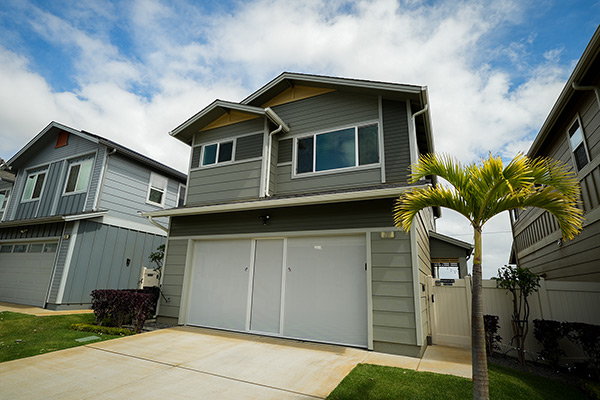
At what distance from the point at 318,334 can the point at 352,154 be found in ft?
13.2

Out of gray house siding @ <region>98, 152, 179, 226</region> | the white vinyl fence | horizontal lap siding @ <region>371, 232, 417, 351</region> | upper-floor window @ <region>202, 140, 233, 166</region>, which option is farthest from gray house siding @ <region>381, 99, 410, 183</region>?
gray house siding @ <region>98, 152, 179, 226</region>

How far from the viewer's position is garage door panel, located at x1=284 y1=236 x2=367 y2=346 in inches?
227

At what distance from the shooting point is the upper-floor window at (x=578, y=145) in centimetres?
621

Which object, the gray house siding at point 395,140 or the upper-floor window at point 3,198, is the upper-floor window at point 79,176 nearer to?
the upper-floor window at point 3,198

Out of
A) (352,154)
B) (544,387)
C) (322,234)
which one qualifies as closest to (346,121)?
(352,154)

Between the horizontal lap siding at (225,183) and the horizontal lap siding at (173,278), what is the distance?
1298mm

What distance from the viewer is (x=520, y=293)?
5.67 m

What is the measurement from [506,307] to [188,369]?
19.7ft

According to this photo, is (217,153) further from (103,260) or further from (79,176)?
(79,176)

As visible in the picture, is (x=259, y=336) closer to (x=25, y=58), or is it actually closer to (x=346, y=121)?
(x=346, y=121)

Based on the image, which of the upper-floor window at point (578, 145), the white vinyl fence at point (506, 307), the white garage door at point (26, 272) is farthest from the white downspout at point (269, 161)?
the white garage door at point (26, 272)

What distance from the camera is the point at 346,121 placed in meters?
7.27

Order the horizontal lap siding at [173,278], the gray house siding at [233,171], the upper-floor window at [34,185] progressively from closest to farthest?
1. the horizontal lap siding at [173,278]
2. the gray house siding at [233,171]
3. the upper-floor window at [34,185]

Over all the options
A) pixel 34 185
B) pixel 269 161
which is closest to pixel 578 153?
pixel 269 161
